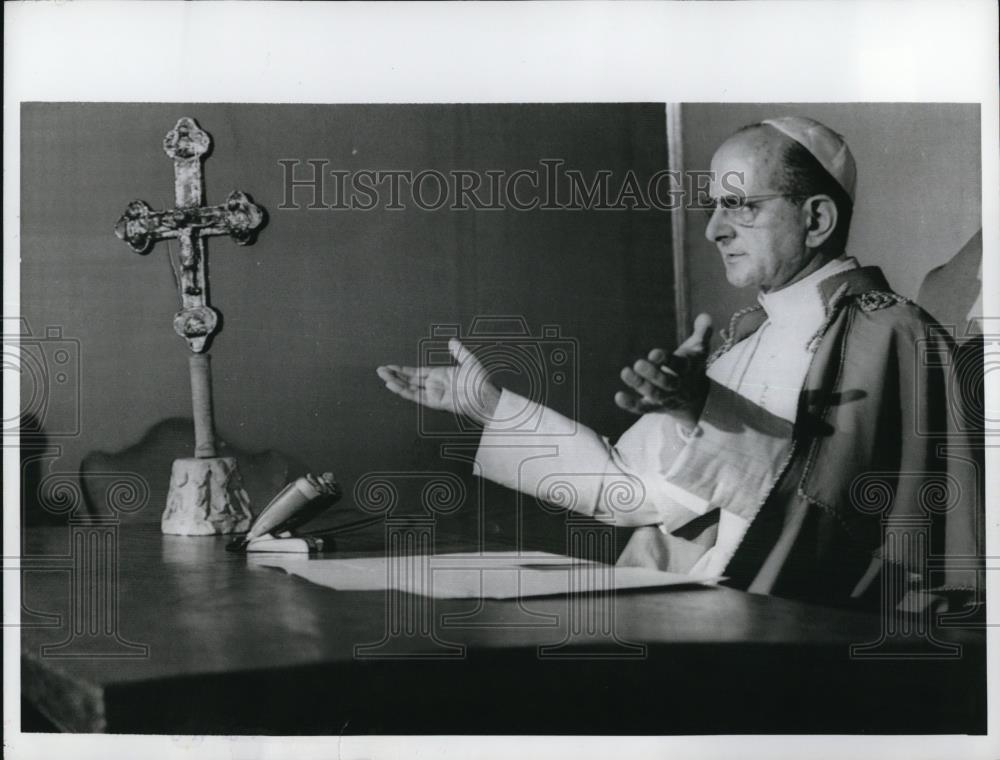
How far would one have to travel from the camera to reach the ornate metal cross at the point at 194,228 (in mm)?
3082

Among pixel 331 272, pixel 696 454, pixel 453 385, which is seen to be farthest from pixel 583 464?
pixel 331 272

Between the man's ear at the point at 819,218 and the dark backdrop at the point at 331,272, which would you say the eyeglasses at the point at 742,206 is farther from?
the dark backdrop at the point at 331,272

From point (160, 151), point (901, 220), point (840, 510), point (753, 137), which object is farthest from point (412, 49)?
point (840, 510)

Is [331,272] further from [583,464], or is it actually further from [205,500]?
[583,464]

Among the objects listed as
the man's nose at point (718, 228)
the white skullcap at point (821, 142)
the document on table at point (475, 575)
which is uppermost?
the white skullcap at point (821, 142)

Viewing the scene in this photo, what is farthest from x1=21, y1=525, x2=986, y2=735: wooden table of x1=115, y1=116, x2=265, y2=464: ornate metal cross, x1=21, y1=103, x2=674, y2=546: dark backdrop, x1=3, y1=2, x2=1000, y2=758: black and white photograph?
x1=115, y1=116, x2=265, y2=464: ornate metal cross

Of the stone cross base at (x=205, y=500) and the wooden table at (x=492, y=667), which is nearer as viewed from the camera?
the wooden table at (x=492, y=667)

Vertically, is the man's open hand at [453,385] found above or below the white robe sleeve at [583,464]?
above

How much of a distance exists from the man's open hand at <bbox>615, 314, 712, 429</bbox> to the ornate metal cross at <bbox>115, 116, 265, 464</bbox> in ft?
4.11

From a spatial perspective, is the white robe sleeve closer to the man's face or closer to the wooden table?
the wooden table

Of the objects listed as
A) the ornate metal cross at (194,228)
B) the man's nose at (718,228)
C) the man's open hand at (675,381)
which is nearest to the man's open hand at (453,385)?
the man's open hand at (675,381)

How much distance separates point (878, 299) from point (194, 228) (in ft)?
6.86

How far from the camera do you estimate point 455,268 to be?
3.09 metres

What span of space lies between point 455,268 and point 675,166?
0.74 meters
